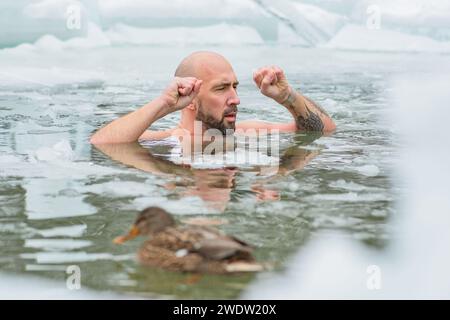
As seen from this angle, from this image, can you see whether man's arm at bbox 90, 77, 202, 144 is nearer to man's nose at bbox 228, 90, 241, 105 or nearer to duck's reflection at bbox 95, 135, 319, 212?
duck's reflection at bbox 95, 135, 319, 212

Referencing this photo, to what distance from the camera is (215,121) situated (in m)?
6.54

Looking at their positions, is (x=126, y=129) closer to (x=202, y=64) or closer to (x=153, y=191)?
(x=202, y=64)

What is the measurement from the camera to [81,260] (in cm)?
359

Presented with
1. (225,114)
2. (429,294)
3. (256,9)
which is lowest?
(429,294)

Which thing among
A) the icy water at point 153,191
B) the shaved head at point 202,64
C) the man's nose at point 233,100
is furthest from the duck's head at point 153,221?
the shaved head at point 202,64

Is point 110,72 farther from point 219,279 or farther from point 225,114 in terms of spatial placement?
point 219,279

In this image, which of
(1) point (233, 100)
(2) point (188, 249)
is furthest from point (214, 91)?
(2) point (188, 249)

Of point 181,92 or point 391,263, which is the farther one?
point 181,92

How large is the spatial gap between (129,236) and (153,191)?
1098 mm

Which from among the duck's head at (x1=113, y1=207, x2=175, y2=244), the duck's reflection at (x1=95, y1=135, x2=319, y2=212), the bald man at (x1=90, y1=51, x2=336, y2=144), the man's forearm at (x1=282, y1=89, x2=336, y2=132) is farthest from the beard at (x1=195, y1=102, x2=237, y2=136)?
the duck's head at (x1=113, y1=207, x2=175, y2=244)

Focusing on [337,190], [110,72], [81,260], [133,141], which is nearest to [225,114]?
[133,141]
